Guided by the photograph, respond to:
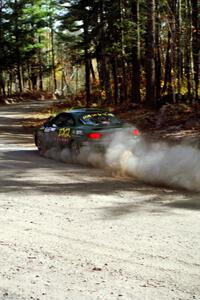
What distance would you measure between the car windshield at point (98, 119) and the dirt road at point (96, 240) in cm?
270

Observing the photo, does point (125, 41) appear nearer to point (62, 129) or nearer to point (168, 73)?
point (168, 73)

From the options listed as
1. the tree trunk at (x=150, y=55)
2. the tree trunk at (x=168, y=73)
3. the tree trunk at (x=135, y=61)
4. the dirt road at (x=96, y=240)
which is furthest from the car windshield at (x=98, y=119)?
the tree trunk at (x=168, y=73)

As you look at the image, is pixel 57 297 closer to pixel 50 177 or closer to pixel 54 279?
pixel 54 279

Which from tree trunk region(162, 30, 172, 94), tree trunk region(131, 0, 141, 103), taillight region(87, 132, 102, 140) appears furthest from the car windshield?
tree trunk region(162, 30, 172, 94)

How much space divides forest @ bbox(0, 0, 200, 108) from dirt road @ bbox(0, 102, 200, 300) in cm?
1324

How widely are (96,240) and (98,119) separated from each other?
272 inches

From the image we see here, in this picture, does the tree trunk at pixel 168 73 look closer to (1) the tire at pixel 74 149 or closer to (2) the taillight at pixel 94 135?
(1) the tire at pixel 74 149

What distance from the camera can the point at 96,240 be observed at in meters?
5.32

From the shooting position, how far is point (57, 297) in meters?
3.79

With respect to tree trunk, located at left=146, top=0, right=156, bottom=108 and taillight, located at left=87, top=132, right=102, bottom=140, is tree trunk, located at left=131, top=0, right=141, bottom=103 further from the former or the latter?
taillight, located at left=87, top=132, right=102, bottom=140

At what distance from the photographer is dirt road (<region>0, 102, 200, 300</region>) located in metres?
4.00

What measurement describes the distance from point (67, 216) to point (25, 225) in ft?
2.43

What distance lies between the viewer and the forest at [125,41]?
77.3ft

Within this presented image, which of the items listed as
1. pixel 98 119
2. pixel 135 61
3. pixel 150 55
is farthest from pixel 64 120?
pixel 135 61
